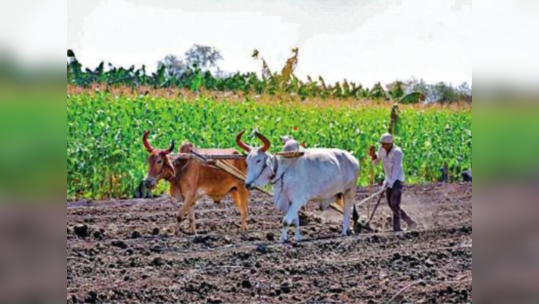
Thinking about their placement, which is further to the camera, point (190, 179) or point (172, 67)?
point (172, 67)

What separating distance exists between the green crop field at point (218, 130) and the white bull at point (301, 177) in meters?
4.69

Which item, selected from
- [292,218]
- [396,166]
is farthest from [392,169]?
→ [292,218]

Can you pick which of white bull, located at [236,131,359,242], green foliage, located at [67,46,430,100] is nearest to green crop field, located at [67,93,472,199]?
green foliage, located at [67,46,430,100]

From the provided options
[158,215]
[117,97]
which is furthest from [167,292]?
[117,97]

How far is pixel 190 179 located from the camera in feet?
31.9

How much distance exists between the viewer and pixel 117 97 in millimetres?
15992

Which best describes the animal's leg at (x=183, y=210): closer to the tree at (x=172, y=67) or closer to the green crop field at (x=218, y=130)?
the green crop field at (x=218, y=130)

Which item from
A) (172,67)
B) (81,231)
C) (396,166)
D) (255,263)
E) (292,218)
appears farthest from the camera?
(172,67)

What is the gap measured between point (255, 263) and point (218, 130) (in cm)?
853

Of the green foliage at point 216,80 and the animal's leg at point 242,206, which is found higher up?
the green foliage at point 216,80

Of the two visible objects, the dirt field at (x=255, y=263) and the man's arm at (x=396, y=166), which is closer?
the dirt field at (x=255, y=263)

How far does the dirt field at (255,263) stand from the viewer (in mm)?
6250

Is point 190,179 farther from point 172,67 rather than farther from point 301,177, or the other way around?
point 172,67

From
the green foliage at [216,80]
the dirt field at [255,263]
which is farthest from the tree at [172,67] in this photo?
the dirt field at [255,263]
